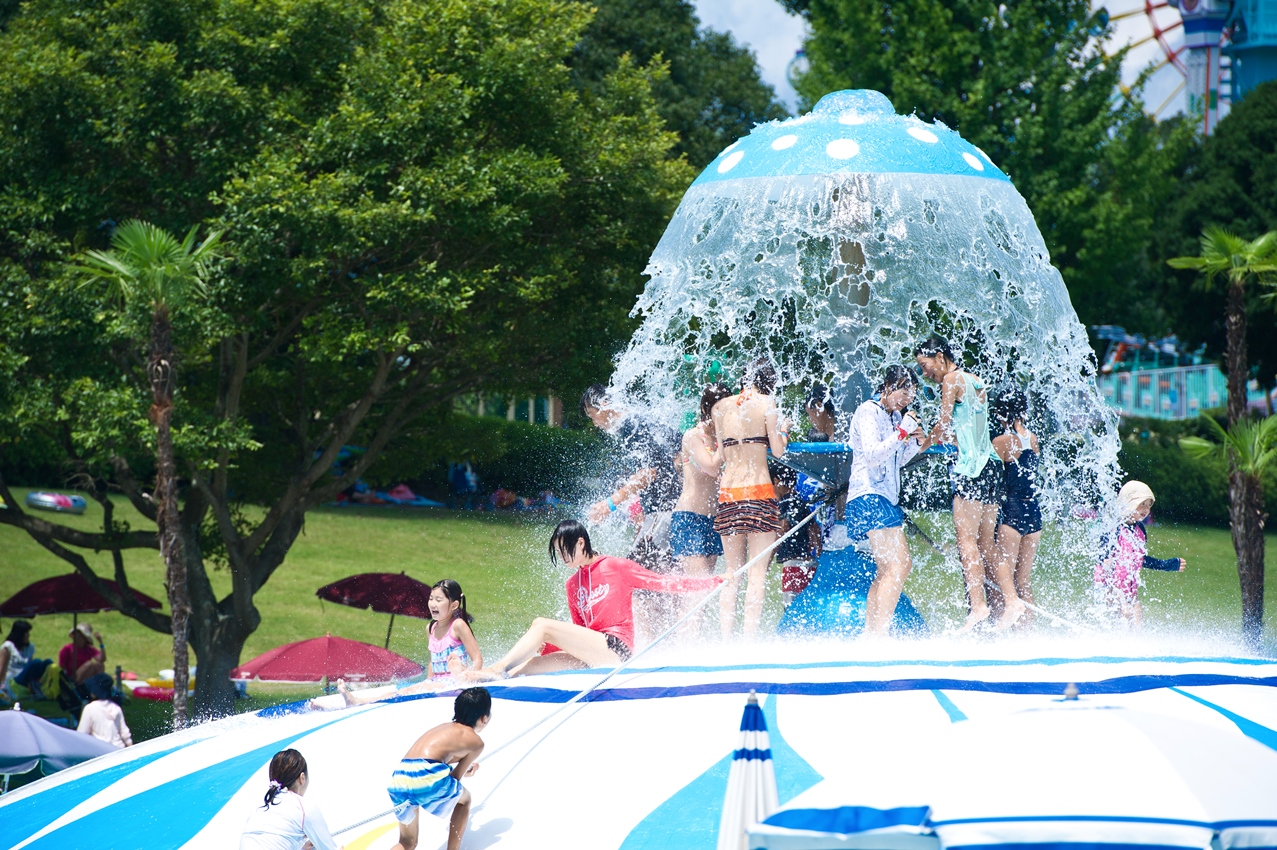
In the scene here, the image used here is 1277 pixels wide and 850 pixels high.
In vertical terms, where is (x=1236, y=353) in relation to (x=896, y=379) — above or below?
above

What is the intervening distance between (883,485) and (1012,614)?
1.38 meters

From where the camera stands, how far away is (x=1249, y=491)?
17.3m

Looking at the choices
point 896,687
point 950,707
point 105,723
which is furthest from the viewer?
point 105,723

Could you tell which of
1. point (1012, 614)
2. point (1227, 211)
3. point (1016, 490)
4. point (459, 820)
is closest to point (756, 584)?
point (1012, 614)

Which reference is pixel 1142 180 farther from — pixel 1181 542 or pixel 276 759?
pixel 276 759

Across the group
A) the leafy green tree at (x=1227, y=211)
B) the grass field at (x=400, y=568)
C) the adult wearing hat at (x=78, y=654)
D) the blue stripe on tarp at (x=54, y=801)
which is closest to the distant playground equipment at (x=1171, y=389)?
the leafy green tree at (x=1227, y=211)

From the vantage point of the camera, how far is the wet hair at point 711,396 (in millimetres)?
9055

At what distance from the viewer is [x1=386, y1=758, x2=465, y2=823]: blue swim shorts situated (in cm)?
661

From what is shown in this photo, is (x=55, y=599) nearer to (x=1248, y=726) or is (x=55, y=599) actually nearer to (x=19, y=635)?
(x=19, y=635)

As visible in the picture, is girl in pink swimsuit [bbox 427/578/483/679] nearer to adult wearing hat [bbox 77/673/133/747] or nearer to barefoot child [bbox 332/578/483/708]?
barefoot child [bbox 332/578/483/708]

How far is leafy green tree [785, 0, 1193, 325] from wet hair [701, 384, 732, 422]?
21129mm

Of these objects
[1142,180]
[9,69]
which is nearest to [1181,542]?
[1142,180]

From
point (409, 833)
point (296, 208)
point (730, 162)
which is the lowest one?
point (409, 833)

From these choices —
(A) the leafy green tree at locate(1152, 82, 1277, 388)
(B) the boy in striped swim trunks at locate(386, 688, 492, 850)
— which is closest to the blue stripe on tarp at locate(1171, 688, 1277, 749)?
(B) the boy in striped swim trunks at locate(386, 688, 492, 850)
